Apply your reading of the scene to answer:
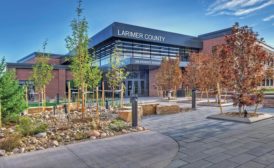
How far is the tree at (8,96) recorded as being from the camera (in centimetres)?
904

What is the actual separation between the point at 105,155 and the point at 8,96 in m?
6.51

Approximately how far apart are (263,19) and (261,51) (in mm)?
9959

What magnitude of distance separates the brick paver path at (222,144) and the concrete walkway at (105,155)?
14.6 inches

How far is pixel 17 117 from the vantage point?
9508mm

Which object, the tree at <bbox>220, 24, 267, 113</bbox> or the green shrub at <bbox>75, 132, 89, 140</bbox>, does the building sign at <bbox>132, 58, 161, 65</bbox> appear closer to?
the tree at <bbox>220, 24, 267, 113</bbox>

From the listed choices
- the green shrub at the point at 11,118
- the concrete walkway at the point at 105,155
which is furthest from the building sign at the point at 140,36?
the concrete walkway at the point at 105,155

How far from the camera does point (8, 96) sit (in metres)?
9.31

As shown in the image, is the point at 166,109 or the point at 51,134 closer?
the point at 51,134

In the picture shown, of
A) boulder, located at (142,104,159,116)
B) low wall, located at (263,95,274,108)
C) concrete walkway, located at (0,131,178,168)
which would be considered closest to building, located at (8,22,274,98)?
boulder, located at (142,104,159,116)

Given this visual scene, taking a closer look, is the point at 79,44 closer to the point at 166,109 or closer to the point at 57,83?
the point at 166,109

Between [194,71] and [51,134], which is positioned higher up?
[194,71]

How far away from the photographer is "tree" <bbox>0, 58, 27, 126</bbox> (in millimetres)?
9039

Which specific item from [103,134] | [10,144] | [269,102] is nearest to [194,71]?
[269,102]

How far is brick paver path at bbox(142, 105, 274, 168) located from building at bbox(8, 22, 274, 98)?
1707 cm
